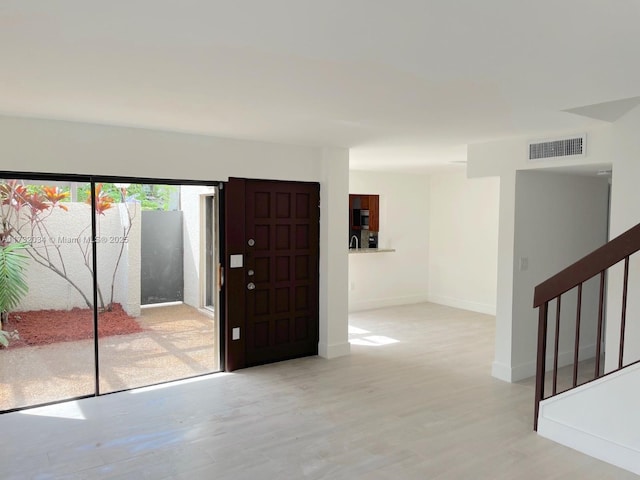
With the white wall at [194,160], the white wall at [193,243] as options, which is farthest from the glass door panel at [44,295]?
the white wall at [193,243]

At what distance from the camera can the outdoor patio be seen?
408 centimetres

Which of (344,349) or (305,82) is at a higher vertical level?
(305,82)

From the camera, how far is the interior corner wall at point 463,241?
7.69 meters

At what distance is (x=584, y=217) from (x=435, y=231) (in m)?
3.56

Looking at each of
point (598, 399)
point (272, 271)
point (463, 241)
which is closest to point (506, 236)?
point (598, 399)

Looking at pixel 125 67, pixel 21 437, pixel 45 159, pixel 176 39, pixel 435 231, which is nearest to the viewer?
pixel 176 39

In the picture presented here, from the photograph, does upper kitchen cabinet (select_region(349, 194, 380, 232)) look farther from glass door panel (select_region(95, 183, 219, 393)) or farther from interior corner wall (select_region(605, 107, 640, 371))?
interior corner wall (select_region(605, 107, 640, 371))

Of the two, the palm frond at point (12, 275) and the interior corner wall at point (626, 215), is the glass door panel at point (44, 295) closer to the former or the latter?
the palm frond at point (12, 275)

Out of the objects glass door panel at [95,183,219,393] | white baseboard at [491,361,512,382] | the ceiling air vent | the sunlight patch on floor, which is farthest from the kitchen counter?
the sunlight patch on floor

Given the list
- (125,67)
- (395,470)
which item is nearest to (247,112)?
(125,67)

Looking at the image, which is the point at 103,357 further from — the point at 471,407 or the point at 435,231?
the point at 435,231

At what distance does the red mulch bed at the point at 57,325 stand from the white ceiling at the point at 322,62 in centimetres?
169

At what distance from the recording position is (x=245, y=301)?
4.95 metres

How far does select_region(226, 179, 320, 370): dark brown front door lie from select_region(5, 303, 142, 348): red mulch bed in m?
1.12
